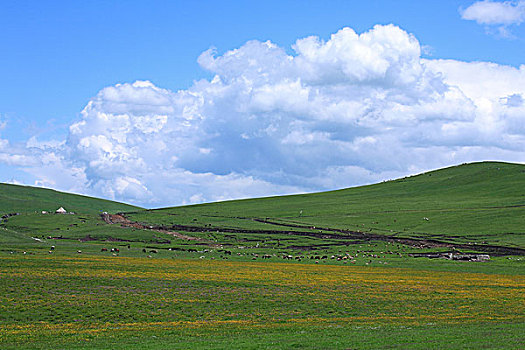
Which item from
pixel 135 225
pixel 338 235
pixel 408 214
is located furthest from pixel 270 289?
pixel 408 214

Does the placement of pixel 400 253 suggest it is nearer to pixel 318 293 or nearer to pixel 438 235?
pixel 438 235

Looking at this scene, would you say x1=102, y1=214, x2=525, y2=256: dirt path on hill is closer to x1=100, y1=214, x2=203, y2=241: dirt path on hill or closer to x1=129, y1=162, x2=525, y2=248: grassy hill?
x1=100, y1=214, x2=203, y2=241: dirt path on hill

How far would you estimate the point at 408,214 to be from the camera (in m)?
146

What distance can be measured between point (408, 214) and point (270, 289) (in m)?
103

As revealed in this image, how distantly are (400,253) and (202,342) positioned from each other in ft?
234

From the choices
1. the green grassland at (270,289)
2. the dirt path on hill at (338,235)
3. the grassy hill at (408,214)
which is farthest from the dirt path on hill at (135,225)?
the grassy hill at (408,214)

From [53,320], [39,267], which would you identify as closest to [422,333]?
[53,320]

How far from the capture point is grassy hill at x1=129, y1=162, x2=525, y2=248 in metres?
120

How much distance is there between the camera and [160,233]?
123 meters

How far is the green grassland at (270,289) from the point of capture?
30.5m

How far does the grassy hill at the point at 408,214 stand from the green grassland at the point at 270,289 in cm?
125

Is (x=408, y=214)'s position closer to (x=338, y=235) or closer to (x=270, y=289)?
(x=338, y=235)

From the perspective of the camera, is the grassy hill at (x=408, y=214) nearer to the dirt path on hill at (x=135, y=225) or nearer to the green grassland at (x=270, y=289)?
the green grassland at (x=270, y=289)

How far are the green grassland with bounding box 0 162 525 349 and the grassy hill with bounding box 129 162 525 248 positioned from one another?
1254mm
